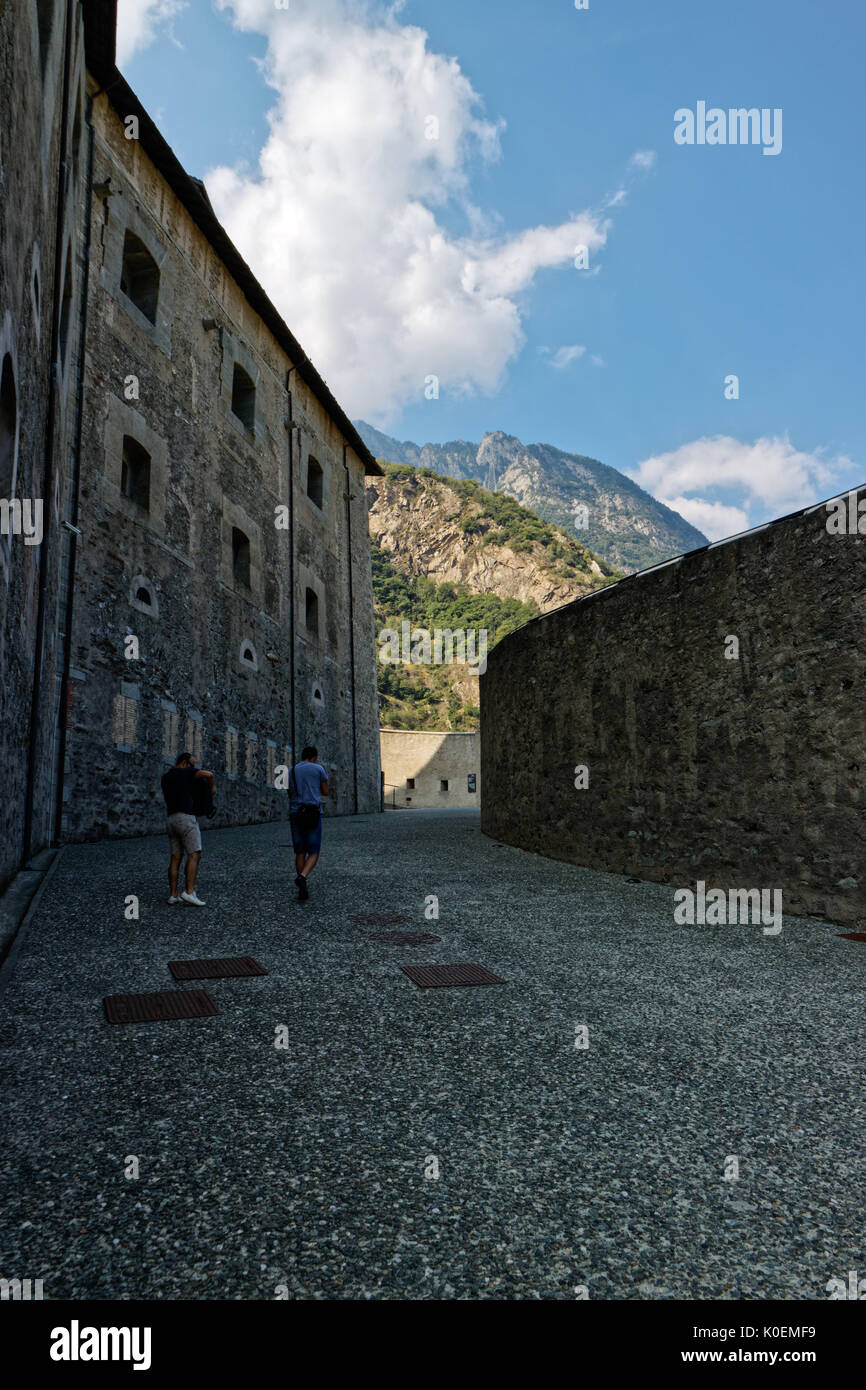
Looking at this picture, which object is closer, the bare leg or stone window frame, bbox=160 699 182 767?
the bare leg

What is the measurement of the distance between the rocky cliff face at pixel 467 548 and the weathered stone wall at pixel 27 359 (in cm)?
7569

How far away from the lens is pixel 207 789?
7273 mm

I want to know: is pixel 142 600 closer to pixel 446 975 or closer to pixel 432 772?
pixel 446 975

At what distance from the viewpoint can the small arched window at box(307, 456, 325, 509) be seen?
23438 mm

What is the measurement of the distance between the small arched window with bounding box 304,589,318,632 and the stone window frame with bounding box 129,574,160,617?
27.6 feet

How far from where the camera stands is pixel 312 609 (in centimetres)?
2202

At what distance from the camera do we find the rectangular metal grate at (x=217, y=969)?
444 centimetres

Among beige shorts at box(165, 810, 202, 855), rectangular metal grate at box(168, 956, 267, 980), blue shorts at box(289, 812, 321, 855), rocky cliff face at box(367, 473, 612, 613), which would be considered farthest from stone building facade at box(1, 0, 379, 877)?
rocky cliff face at box(367, 473, 612, 613)

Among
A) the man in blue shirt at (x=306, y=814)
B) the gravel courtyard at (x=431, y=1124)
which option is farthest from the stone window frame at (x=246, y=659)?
the gravel courtyard at (x=431, y=1124)

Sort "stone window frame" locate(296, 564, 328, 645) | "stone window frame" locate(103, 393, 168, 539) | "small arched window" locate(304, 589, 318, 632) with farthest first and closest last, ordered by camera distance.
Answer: "small arched window" locate(304, 589, 318, 632)
"stone window frame" locate(296, 564, 328, 645)
"stone window frame" locate(103, 393, 168, 539)

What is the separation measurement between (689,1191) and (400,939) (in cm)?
346

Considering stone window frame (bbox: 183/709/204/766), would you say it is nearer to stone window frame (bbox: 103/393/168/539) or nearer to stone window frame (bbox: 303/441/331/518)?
stone window frame (bbox: 103/393/168/539)

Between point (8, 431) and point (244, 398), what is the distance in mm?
14991

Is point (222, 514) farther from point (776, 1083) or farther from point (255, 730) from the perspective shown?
point (776, 1083)
